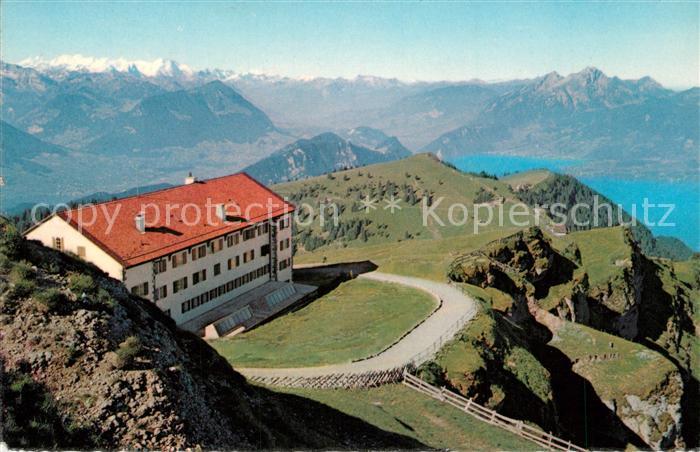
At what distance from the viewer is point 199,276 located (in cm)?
6181

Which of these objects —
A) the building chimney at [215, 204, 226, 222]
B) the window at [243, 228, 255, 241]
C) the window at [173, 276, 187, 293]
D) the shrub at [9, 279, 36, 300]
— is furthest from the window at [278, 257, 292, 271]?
the shrub at [9, 279, 36, 300]

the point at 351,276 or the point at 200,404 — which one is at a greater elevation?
the point at 200,404

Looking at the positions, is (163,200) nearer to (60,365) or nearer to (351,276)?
(351,276)

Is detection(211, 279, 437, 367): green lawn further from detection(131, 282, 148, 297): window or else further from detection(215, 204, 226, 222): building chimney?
Result: detection(215, 204, 226, 222): building chimney

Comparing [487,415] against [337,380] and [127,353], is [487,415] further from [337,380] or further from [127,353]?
[127,353]

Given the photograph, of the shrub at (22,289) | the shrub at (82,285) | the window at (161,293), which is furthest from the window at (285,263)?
the shrub at (22,289)

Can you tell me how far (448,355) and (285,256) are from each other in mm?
32469

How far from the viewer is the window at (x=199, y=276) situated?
6100cm

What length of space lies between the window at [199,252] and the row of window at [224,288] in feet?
12.9

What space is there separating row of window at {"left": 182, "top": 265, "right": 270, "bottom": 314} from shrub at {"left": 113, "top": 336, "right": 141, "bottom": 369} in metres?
39.6

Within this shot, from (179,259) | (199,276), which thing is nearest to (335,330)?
(199,276)

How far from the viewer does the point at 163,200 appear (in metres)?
65.1

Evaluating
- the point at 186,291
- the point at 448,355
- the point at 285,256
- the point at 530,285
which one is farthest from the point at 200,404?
the point at 530,285

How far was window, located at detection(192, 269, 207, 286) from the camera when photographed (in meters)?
61.0
